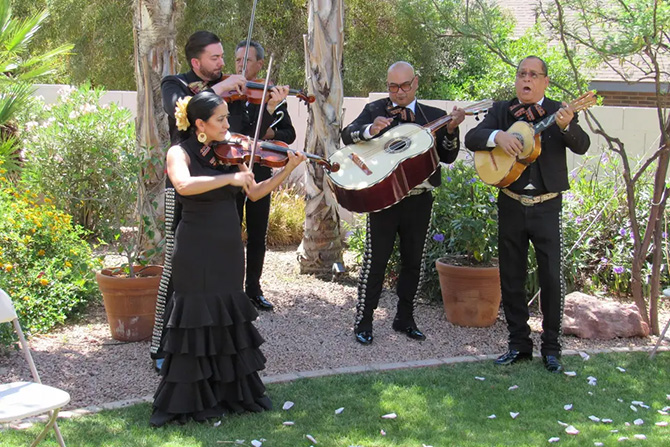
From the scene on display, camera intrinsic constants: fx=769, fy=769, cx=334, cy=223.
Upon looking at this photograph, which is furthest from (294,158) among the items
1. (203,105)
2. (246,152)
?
(203,105)

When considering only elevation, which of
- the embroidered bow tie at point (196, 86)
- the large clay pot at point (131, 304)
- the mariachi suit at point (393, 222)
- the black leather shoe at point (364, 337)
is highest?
the embroidered bow tie at point (196, 86)

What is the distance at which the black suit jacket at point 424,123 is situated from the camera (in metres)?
5.45

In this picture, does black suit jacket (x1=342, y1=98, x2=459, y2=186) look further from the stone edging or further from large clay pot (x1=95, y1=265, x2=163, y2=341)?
large clay pot (x1=95, y1=265, x2=163, y2=341)

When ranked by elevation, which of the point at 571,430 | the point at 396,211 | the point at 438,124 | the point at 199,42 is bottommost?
the point at 571,430

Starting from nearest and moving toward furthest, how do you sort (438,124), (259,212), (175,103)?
(175,103) → (438,124) → (259,212)

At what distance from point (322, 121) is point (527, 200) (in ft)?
Result: 8.97

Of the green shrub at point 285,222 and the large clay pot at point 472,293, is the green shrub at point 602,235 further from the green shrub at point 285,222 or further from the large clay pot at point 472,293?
the green shrub at point 285,222

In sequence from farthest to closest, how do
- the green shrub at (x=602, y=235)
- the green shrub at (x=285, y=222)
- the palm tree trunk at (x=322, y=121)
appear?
1. the green shrub at (x=285, y=222)
2. the palm tree trunk at (x=322, y=121)
3. the green shrub at (x=602, y=235)

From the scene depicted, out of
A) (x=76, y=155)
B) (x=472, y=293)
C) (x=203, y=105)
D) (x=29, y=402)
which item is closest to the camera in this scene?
(x=29, y=402)

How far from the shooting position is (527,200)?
16.2ft

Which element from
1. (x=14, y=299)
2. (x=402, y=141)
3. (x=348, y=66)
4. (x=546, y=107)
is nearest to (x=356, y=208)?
(x=402, y=141)

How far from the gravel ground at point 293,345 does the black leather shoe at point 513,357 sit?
13.6 inches

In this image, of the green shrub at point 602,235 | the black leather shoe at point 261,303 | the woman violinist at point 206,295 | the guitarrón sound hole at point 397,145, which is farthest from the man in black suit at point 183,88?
the green shrub at point 602,235

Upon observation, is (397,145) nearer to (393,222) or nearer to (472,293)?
(393,222)
